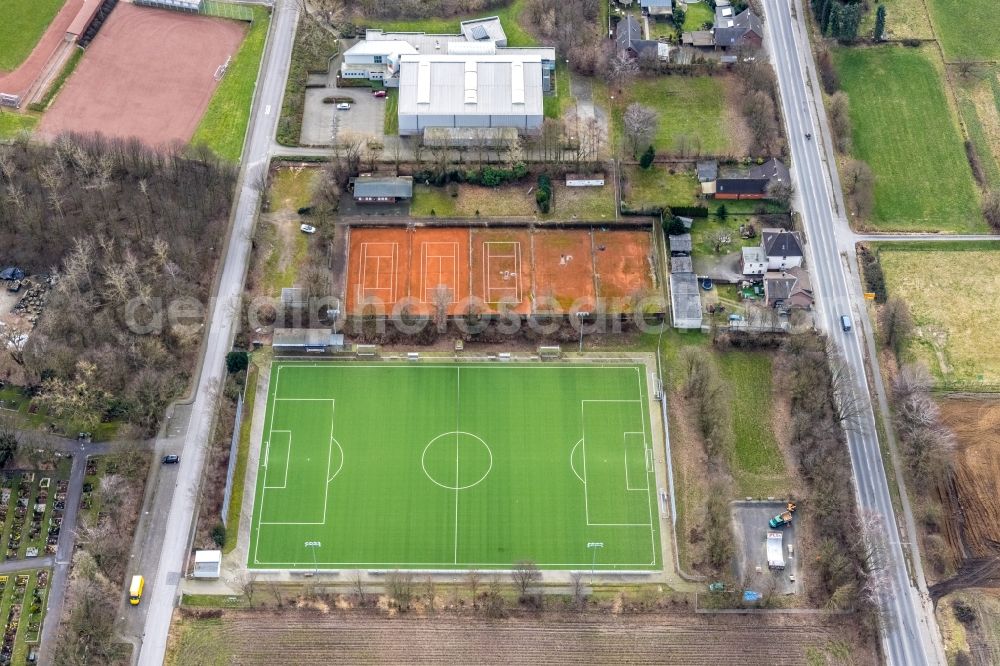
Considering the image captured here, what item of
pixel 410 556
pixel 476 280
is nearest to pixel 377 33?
pixel 476 280

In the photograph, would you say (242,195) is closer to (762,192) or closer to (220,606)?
(220,606)

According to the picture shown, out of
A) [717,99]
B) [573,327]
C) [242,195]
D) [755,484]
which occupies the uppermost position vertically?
[717,99]

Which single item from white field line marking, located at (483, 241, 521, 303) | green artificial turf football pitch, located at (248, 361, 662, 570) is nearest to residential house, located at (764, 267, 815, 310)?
green artificial turf football pitch, located at (248, 361, 662, 570)

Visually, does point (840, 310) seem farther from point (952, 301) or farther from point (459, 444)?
point (459, 444)

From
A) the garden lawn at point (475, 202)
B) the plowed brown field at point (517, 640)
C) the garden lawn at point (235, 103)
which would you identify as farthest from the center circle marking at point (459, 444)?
the garden lawn at point (235, 103)

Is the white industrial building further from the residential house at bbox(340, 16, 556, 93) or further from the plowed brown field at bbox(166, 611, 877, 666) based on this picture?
the plowed brown field at bbox(166, 611, 877, 666)

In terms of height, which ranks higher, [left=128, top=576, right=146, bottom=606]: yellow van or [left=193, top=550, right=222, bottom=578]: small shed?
[left=193, top=550, right=222, bottom=578]: small shed
